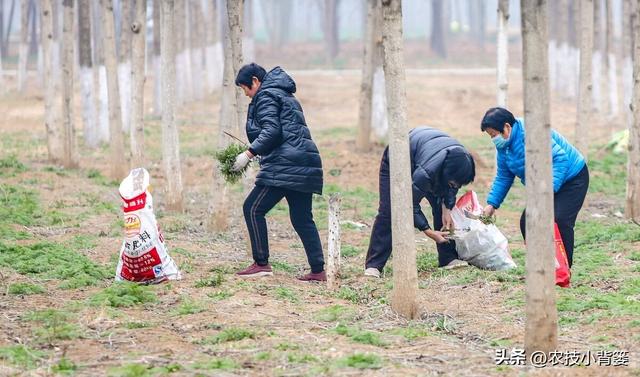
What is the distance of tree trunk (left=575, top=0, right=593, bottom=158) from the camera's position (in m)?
16.1

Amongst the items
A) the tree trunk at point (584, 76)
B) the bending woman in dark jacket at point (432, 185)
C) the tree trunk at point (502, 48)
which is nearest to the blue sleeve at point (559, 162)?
the bending woman in dark jacket at point (432, 185)

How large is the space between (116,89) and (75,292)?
8.48 meters

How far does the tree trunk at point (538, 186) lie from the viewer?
673 cm

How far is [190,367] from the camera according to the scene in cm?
661

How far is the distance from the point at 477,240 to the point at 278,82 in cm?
241

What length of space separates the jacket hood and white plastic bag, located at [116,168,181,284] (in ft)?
4.43

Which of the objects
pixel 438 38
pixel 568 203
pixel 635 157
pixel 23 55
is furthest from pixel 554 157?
pixel 438 38

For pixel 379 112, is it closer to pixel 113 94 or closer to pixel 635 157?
pixel 113 94

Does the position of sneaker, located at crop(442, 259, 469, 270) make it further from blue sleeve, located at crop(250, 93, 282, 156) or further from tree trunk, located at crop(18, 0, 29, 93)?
tree trunk, located at crop(18, 0, 29, 93)

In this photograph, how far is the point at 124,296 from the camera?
888 centimetres

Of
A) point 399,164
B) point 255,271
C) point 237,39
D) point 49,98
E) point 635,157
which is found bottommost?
point 255,271

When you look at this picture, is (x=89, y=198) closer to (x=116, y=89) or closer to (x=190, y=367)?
(x=116, y=89)

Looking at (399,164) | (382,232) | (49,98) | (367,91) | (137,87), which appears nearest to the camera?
(399,164)

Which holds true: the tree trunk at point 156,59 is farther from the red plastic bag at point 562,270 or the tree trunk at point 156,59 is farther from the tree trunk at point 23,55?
the red plastic bag at point 562,270
